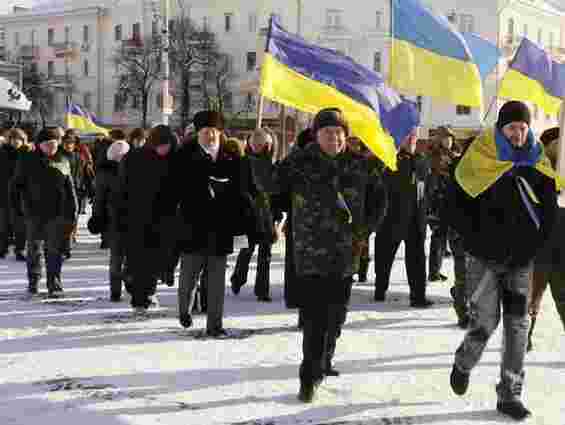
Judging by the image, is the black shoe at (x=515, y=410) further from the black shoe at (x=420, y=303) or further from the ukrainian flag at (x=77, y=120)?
the ukrainian flag at (x=77, y=120)

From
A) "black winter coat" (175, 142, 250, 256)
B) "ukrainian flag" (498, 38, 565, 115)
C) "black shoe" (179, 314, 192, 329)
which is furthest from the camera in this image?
"ukrainian flag" (498, 38, 565, 115)

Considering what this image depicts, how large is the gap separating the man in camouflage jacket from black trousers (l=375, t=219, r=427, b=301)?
332 centimetres

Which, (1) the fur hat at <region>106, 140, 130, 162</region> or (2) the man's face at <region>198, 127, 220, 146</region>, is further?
(1) the fur hat at <region>106, 140, 130, 162</region>

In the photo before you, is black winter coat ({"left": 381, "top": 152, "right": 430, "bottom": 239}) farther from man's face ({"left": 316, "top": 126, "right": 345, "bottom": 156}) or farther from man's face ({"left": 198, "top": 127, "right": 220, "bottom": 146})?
man's face ({"left": 316, "top": 126, "right": 345, "bottom": 156})

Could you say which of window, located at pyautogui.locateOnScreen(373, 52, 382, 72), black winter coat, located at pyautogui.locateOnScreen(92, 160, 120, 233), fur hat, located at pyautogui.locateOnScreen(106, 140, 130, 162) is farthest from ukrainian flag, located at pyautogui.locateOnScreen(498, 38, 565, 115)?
window, located at pyautogui.locateOnScreen(373, 52, 382, 72)

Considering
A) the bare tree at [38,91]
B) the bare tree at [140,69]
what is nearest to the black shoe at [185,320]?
the bare tree at [140,69]

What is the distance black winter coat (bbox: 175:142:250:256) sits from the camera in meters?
6.91

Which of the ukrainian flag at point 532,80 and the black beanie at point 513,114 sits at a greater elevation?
the ukrainian flag at point 532,80

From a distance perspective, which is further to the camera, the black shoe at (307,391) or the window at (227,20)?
the window at (227,20)

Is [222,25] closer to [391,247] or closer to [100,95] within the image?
[100,95]

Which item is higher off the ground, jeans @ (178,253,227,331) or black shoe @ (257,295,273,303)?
jeans @ (178,253,227,331)

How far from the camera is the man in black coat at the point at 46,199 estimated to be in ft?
28.4

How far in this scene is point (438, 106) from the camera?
197 feet

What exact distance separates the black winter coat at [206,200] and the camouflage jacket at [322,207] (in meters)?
1.70
